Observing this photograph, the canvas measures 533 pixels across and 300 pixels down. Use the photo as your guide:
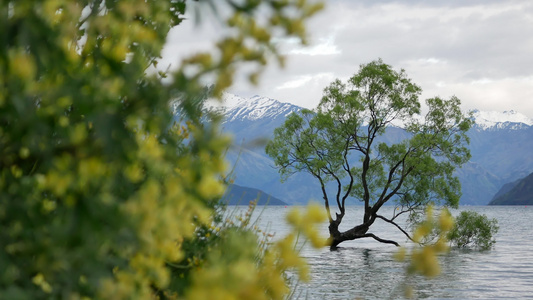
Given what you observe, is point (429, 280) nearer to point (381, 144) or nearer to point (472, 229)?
point (381, 144)

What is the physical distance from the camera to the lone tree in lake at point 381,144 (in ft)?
103

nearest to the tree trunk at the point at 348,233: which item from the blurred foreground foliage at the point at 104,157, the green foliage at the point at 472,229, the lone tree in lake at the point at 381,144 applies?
the lone tree in lake at the point at 381,144

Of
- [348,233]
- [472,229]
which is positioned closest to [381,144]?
[348,233]

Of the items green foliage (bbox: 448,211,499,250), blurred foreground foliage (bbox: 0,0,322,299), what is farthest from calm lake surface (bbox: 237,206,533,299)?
blurred foreground foliage (bbox: 0,0,322,299)

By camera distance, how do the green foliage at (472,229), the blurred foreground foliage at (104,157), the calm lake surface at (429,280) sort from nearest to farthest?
the blurred foreground foliage at (104,157) < the calm lake surface at (429,280) < the green foliage at (472,229)

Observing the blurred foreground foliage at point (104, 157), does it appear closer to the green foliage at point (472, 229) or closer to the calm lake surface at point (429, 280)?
the calm lake surface at point (429, 280)

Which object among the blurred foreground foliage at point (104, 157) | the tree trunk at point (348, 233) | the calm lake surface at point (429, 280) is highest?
the blurred foreground foliage at point (104, 157)

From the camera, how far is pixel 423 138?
3119 centimetres

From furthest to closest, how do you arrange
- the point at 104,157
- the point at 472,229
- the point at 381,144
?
1. the point at 472,229
2. the point at 381,144
3. the point at 104,157

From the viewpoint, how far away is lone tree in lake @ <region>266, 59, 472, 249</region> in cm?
3127

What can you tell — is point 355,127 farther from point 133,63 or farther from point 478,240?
point 133,63

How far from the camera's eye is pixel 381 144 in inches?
1292

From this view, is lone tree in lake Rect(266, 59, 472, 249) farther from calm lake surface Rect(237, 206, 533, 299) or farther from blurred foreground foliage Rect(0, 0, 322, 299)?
blurred foreground foliage Rect(0, 0, 322, 299)

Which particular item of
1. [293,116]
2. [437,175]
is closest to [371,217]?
[437,175]
